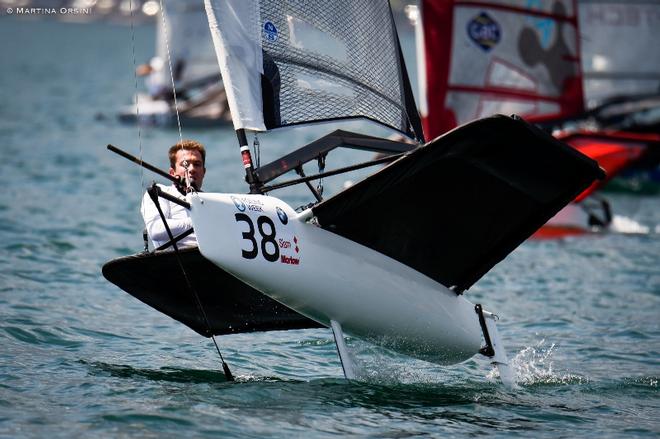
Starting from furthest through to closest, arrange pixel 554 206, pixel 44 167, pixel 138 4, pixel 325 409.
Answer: pixel 138 4
pixel 44 167
pixel 554 206
pixel 325 409

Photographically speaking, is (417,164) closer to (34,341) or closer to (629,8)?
(34,341)

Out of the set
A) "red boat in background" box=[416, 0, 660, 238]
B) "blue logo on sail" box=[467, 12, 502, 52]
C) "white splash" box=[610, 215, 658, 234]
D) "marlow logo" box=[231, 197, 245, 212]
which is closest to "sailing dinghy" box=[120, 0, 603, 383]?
"marlow logo" box=[231, 197, 245, 212]

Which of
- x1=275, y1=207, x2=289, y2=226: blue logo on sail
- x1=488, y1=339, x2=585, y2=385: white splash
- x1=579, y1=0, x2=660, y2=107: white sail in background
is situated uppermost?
x1=579, y1=0, x2=660, y2=107: white sail in background

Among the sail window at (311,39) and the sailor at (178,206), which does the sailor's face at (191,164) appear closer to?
the sailor at (178,206)

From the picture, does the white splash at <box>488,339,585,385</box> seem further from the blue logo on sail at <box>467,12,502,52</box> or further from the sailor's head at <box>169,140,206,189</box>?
the blue logo on sail at <box>467,12,502,52</box>

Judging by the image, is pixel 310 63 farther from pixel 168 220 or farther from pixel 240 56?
pixel 168 220

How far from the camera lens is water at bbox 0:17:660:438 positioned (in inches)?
215

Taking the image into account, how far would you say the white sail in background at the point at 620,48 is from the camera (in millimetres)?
19594

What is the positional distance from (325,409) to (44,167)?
11.8m

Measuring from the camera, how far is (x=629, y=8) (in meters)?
19.7

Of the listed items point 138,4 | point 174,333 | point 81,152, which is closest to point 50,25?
point 138,4

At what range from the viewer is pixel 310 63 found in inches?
261

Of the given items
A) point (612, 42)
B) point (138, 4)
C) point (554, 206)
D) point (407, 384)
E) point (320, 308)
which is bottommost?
point (407, 384)

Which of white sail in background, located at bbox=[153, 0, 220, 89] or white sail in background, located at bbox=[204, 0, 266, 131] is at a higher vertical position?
white sail in background, located at bbox=[153, 0, 220, 89]
